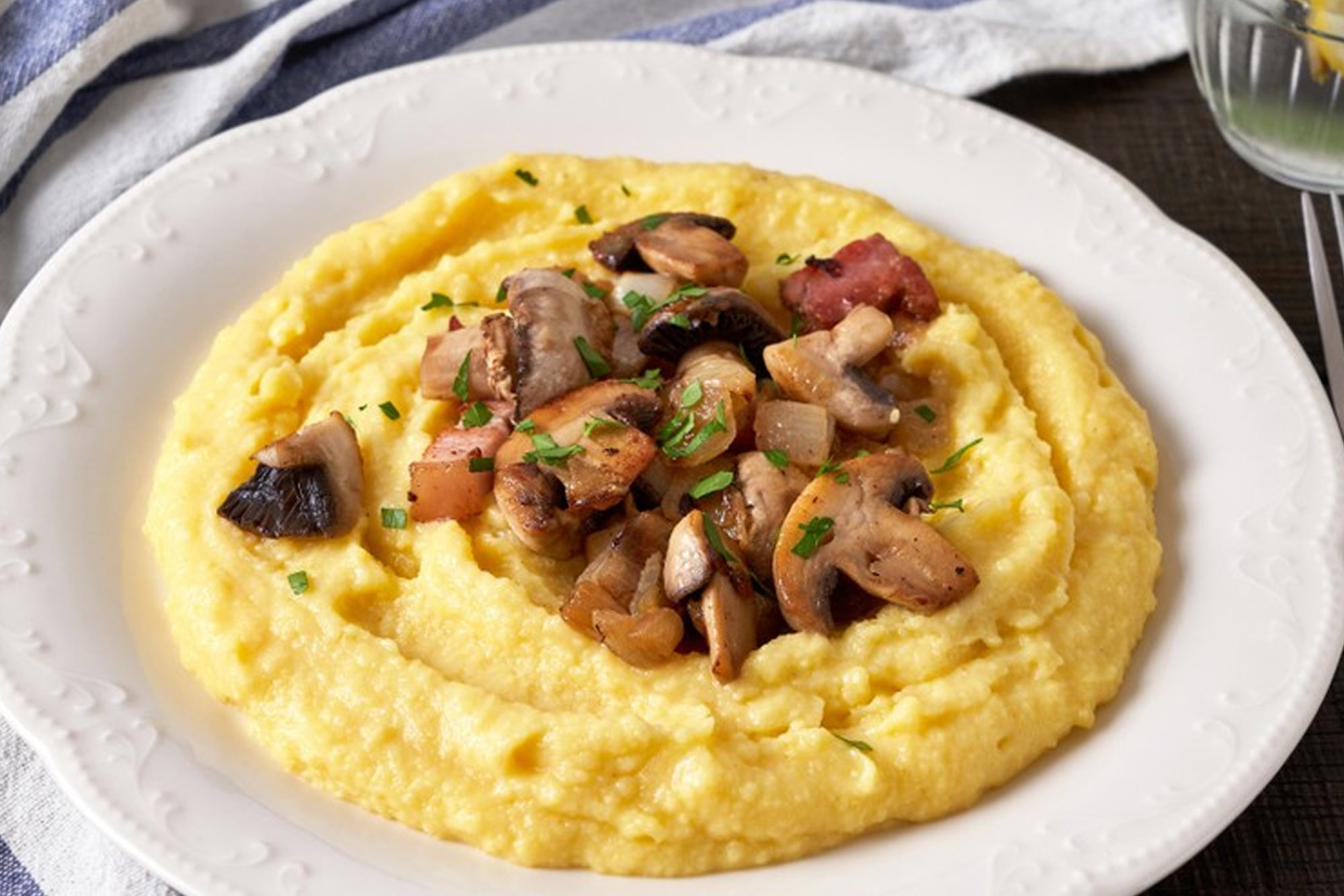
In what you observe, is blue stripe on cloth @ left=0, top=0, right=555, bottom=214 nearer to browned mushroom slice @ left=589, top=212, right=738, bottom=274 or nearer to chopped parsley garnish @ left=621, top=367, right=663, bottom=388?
browned mushroom slice @ left=589, top=212, right=738, bottom=274

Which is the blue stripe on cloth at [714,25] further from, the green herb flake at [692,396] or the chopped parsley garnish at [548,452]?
the chopped parsley garnish at [548,452]

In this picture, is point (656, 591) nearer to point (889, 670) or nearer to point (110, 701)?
point (889, 670)

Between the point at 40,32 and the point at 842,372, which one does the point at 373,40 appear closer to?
the point at 40,32

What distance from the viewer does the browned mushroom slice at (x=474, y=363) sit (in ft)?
19.8

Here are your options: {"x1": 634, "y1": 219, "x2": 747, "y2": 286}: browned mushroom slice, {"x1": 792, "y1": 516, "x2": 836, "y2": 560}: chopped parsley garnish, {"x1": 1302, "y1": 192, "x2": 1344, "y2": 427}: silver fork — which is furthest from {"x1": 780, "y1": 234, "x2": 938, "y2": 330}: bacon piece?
{"x1": 1302, "y1": 192, "x2": 1344, "y2": 427}: silver fork

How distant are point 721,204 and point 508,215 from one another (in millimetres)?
928

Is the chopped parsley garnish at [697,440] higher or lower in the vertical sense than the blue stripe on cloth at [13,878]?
higher

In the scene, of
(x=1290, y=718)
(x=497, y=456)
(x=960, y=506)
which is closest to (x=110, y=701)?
(x=497, y=456)

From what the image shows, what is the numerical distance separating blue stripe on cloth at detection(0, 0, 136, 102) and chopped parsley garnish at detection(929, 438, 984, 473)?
479 cm

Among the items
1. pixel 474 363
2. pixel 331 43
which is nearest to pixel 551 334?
pixel 474 363

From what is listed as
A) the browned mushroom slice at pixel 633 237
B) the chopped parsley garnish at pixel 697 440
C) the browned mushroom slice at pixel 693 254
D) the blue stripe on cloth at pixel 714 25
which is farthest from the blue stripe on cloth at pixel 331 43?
the chopped parsley garnish at pixel 697 440

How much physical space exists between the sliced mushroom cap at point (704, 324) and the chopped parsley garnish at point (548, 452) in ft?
2.34

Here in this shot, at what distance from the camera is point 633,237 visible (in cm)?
675

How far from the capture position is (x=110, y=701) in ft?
17.7
